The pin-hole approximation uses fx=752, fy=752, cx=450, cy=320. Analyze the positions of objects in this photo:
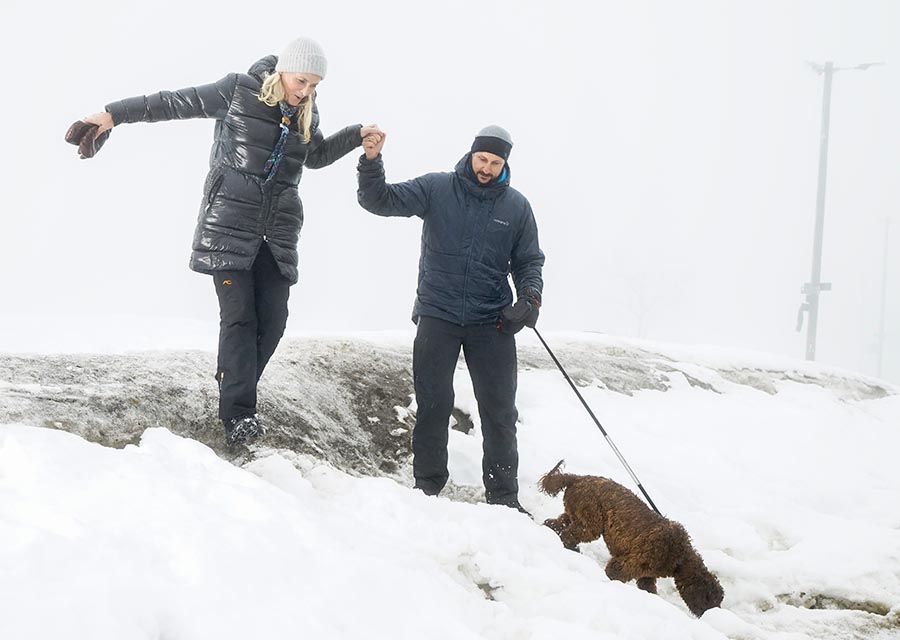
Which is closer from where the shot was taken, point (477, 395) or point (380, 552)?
point (380, 552)

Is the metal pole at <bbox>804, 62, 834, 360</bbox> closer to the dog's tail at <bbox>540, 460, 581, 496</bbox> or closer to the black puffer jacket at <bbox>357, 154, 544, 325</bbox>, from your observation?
the black puffer jacket at <bbox>357, 154, 544, 325</bbox>

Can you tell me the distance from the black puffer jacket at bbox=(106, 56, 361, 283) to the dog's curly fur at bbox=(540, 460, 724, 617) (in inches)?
104

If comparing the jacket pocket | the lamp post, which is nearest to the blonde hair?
the jacket pocket

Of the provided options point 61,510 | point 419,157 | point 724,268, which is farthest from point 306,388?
point 419,157

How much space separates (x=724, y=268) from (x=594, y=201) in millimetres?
32935

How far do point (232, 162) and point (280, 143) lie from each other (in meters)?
0.33

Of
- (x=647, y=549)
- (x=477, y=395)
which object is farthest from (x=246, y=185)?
(x=647, y=549)

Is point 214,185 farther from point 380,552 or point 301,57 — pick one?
point 380,552

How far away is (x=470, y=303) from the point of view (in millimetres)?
5348

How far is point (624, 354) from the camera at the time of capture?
1131 centimetres

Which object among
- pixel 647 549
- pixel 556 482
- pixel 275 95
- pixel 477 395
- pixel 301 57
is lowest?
pixel 647 549

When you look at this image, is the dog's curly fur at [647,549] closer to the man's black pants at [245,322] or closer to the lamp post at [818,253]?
the man's black pants at [245,322]

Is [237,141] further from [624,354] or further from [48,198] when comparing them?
[48,198]

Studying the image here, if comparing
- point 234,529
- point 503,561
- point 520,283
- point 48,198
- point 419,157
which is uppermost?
point 419,157
